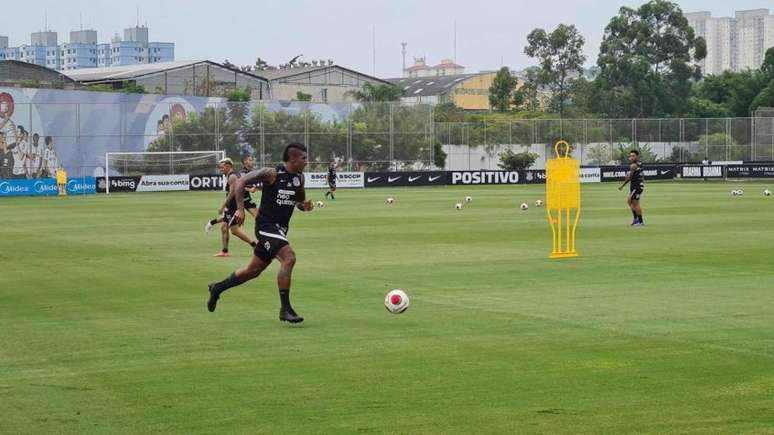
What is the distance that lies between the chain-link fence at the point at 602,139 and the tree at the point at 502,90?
36942 millimetres

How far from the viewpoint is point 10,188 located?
2489 inches

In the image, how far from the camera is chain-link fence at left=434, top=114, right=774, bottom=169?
260 ft

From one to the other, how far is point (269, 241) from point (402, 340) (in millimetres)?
2345

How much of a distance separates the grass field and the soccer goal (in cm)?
4455

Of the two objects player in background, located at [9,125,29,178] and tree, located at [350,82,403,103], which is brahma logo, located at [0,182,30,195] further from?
tree, located at [350,82,403,103]

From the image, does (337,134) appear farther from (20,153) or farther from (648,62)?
(648,62)

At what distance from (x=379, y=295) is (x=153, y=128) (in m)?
62.9

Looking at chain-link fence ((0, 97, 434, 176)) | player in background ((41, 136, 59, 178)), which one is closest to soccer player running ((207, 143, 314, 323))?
player in background ((41, 136, 59, 178))

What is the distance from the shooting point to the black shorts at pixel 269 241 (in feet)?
45.1

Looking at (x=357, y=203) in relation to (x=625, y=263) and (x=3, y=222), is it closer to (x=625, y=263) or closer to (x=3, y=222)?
(x=3, y=222)

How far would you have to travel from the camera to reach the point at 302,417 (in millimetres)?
8609

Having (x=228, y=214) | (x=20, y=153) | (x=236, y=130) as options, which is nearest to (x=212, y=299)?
(x=228, y=214)

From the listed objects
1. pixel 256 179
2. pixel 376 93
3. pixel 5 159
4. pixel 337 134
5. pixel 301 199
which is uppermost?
pixel 376 93

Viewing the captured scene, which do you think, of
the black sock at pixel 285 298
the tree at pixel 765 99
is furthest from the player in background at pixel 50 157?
Result: the black sock at pixel 285 298
